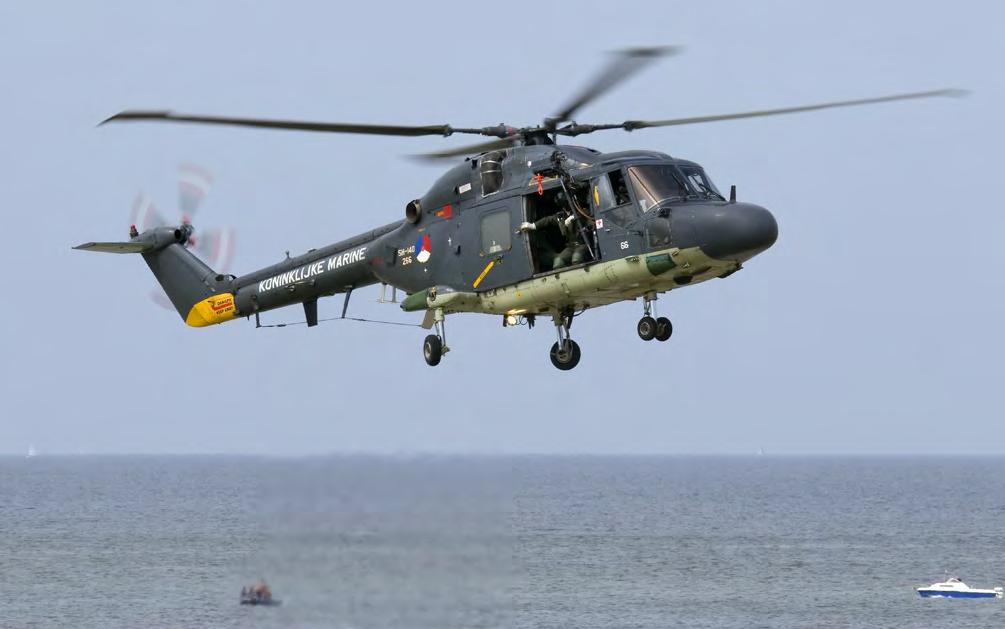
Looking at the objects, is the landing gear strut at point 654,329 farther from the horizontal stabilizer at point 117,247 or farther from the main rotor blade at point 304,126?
the horizontal stabilizer at point 117,247

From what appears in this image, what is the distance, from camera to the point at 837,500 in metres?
192

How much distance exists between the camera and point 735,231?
912 inches

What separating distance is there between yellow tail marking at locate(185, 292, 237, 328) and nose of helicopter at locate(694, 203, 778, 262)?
1309 cm

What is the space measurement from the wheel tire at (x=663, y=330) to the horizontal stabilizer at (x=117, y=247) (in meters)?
14.4

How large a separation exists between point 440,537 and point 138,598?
4848 cm

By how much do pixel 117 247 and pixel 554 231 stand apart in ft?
44.2

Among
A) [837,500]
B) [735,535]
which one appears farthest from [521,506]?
[837,500]

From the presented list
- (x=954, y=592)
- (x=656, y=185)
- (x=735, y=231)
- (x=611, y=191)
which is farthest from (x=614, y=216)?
(x=954, y=592)

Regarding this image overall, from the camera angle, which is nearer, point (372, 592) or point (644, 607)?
point (372, 592)

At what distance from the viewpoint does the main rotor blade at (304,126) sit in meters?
20.8

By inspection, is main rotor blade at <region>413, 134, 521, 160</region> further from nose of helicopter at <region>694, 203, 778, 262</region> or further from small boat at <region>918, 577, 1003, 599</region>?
small boat at <region>918, 577, 1003, 599</region>

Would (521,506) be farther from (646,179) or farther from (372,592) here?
(646,179)

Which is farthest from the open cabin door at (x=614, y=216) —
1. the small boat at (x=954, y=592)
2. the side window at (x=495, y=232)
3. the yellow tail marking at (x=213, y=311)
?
the small boat at (x=954, y=592)

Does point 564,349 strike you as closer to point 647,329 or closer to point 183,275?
point 647,329
